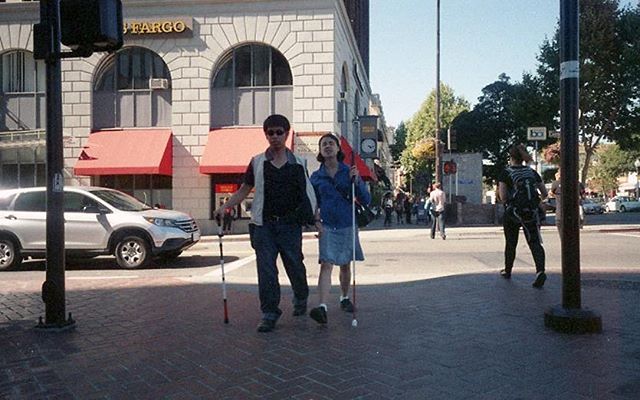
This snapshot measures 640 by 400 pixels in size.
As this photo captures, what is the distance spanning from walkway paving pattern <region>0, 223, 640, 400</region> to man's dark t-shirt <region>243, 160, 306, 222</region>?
1065mm

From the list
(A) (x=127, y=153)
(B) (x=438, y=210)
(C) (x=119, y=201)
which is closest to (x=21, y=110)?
(A) (x=127, y=153)

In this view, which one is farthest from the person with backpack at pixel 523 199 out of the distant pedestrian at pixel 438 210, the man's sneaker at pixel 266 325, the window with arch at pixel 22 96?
the window with arch at pixel 22 96

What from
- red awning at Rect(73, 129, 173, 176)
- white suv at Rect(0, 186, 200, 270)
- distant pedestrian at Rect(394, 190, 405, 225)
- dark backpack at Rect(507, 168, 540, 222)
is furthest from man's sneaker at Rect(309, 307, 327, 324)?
distant pedestrian at Rect(394, 190, 405, 225)

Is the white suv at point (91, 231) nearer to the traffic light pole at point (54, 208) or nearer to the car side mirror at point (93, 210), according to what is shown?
the car side mirror at point (93, 210)

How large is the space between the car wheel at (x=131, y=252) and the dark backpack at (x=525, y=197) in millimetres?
6531

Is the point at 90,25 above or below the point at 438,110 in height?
below

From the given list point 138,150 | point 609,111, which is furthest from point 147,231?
point 609,111

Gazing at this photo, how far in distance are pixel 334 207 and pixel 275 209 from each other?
64cm

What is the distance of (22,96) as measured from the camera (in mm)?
21531

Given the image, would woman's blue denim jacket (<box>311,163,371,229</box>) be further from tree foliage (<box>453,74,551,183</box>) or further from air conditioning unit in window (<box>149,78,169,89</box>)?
tree foliage (<box>453,74,551,183</box>)

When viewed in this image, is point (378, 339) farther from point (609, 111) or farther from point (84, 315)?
point (609, 111)

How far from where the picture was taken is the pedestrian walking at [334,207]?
5.23 metres

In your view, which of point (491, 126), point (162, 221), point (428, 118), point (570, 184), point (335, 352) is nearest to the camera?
point (335, 352)

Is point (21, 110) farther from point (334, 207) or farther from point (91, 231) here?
point (334, 207)
